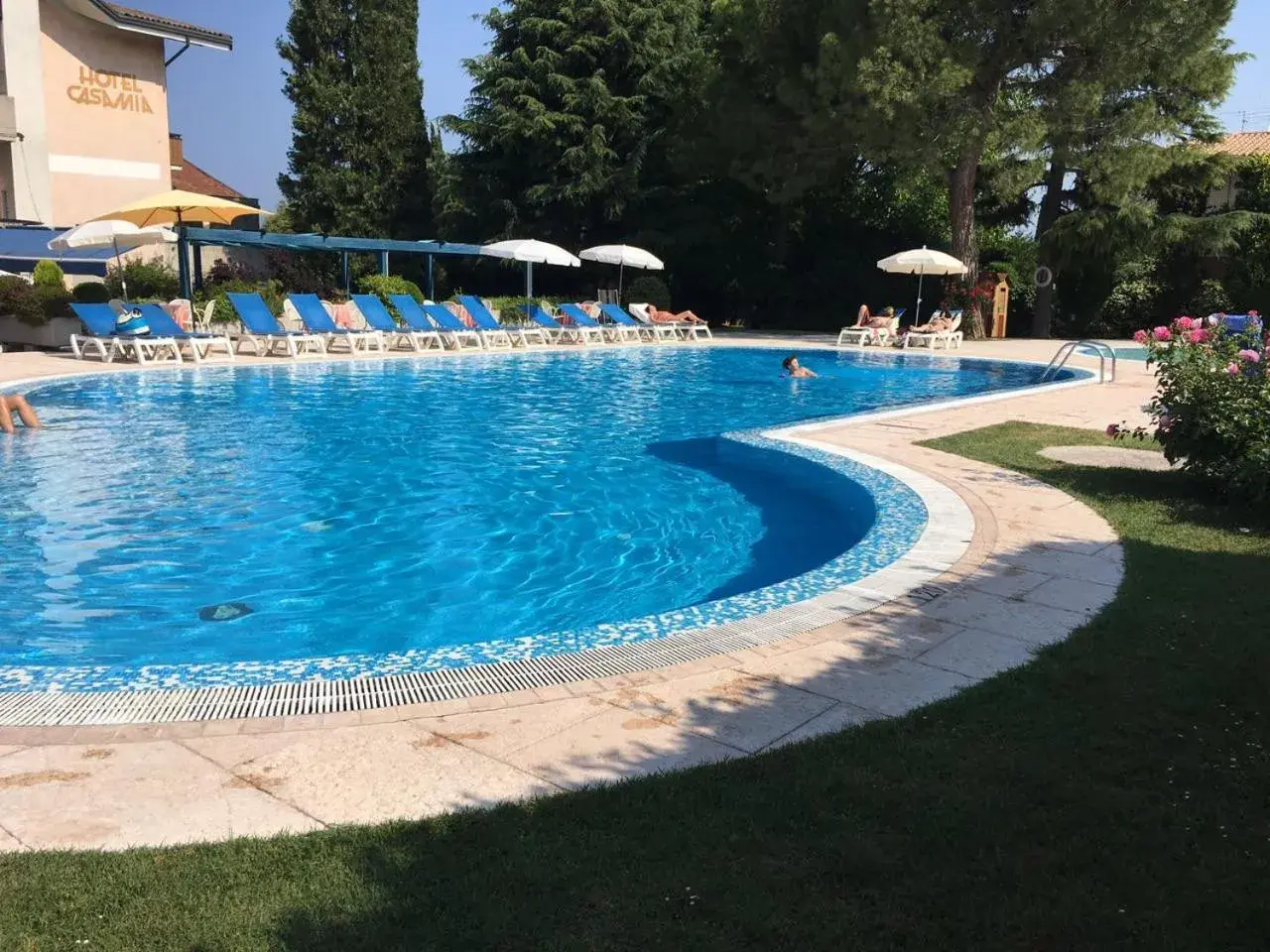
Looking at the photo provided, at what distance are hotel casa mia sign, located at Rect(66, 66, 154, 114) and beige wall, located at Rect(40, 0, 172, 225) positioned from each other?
24 millimetres

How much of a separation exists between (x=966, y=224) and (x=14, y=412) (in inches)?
808

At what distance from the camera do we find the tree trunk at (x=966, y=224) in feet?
75.8

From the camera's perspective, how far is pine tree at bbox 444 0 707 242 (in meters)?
27.4

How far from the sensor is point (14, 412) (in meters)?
10.5

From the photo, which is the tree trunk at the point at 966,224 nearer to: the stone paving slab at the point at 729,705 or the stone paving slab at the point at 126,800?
the stone paving slab at the point at 729,705

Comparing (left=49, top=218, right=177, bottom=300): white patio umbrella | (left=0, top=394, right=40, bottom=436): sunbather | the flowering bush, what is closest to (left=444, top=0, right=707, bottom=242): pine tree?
(left=49, top=218, right=177, bottom=300): white patio umbrella

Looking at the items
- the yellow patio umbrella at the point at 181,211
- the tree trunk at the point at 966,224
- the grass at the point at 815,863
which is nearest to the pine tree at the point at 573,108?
the tree trunk at the point at 966,224

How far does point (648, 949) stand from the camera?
222 cm

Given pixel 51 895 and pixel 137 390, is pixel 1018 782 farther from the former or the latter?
pixel 137 390

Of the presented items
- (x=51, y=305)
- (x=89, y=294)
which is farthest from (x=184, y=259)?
(x=89, y=294)

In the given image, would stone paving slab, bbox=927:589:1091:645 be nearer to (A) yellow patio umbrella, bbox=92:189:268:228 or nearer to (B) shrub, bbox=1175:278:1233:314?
(A) yellow patio umbrella, bbox=92:189:268:228

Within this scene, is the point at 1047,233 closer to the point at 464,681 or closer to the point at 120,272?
the point at 120,272

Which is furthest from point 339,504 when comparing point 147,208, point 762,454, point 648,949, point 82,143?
point 82,143

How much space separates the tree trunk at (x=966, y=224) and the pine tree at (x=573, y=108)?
824cm
